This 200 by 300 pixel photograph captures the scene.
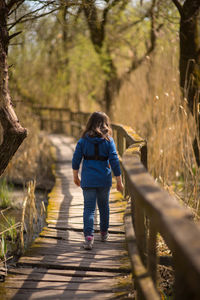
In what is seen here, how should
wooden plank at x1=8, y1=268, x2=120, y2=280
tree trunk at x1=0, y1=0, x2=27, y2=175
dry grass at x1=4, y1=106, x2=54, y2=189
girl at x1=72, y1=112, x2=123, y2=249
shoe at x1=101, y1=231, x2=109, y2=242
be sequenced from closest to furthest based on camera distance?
wooden plank at x1=8, y1=268, x2=120, y2=280
tree trunk at x1=0, y1=0, x2=27, y2=175
girl at x1=72, y1=112, x2=123, y2=249
shoe at x1=101, y1=231, x2=109, y2=242
dry grass at x1=4, y1=106, x2=54, y2=189

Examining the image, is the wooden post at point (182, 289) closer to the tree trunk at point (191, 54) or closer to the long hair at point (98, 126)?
the long hair at point (98, 126)

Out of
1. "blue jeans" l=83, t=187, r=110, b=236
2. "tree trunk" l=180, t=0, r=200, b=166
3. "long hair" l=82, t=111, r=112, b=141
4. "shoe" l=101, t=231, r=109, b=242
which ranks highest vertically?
"tree trunk" l=180, t=0, r=200, b=166

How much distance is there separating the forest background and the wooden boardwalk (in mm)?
827

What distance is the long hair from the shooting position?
3.26m

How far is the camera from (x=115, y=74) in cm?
1016

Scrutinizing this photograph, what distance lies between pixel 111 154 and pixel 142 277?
1499 millimetres

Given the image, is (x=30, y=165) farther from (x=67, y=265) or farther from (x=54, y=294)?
(x=54, y=294)

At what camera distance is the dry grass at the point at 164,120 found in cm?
444

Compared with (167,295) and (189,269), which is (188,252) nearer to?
(189,269)

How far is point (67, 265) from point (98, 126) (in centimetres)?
106

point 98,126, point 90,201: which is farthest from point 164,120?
point 90,201

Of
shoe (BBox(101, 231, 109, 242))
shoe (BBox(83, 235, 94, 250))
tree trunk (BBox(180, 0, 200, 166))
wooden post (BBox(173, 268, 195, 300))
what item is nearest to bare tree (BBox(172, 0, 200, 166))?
tree trunk (BBox(180, 0, 200, 166))

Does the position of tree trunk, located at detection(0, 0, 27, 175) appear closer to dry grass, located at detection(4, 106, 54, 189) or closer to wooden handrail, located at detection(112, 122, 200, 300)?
wooden handrail, located at detection(112, 122, 200, 300)

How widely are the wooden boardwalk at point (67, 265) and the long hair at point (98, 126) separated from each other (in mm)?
909
